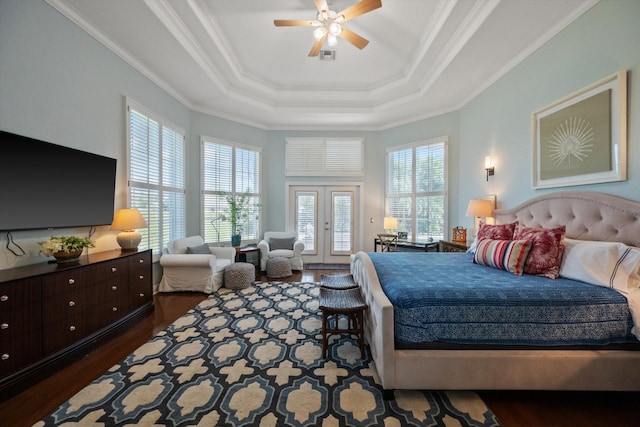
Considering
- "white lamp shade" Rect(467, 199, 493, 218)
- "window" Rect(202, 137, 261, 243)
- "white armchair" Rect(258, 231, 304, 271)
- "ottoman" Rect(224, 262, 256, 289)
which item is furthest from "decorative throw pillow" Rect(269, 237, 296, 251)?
"white lamp shade" Rect(467, 199, 493, 218)

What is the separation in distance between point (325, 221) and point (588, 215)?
454cm

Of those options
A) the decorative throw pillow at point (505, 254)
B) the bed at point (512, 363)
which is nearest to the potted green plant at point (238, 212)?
the bed at point (512, 363)

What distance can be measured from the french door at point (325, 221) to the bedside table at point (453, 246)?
223 cm

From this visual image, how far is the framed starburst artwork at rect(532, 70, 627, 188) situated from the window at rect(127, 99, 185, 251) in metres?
5.21

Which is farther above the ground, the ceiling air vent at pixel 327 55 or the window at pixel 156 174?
the ceiling air vent at pixel 327 55

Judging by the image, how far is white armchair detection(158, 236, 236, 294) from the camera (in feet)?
12.2

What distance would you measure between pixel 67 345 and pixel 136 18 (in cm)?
333

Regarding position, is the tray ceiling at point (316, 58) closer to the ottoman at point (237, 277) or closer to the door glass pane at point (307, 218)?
the door glass pane at point (307, 218)

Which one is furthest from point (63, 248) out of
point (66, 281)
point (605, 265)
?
point (605, 265)

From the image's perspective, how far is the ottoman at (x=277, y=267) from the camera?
471 cm

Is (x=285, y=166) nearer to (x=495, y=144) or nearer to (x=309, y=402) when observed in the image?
(x=495, y=144)

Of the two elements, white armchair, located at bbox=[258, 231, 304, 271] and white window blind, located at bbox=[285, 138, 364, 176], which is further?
white window blind, located at bbox=[285, 138, 364, 176]

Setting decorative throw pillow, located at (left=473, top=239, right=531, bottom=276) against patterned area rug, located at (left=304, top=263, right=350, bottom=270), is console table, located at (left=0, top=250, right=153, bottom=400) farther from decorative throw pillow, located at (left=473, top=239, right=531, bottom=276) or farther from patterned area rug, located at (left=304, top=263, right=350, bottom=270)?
decorative throw pillow, located at (left=473, top=239, right=531, bottom=276)

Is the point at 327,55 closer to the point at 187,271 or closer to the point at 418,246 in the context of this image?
the point at 418,246
